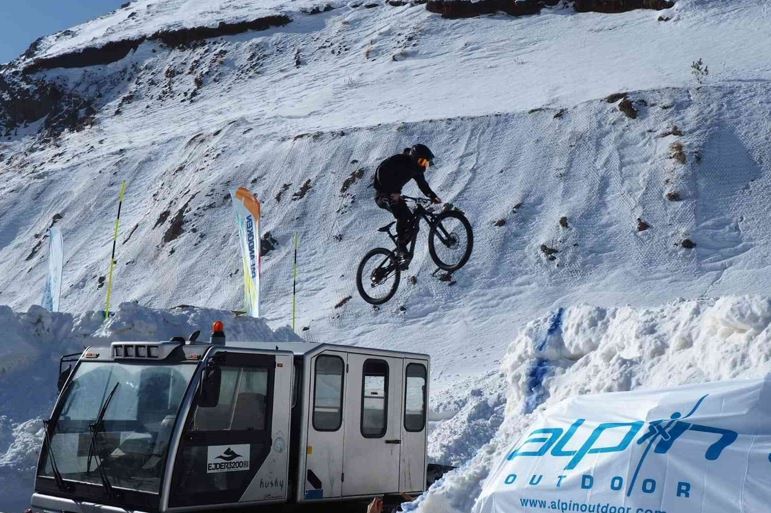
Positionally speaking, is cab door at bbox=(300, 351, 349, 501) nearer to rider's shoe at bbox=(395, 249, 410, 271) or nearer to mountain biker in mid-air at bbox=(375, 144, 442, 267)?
mountain biker in mid-air at bbox=(375, 144, 442, 267)

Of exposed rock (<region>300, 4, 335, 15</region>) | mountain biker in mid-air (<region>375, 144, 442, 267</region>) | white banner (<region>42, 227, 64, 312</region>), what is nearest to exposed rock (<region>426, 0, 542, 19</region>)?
exposed rock (<region>300, 4, 335, 15</region>)

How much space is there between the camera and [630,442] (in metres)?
5.77

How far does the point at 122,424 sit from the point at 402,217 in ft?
17.8

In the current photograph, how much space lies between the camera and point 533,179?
3297 centimetres

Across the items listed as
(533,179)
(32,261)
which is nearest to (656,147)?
(533,179)

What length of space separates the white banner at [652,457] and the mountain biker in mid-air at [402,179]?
16.6 feet

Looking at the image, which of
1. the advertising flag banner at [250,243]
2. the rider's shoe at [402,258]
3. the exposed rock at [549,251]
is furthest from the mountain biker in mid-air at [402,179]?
the exposed rock at [549,251]

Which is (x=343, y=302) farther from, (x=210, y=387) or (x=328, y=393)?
(x=210, y=387)

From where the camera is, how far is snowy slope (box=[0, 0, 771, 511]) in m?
27.9

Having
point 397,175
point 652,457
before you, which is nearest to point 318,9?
point 397,175

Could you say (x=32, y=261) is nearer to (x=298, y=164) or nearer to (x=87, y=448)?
(x=298, y=164)

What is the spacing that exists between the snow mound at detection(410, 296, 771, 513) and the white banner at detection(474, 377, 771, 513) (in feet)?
3.04

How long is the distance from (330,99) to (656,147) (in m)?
18.7

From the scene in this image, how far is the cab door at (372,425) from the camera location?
9.20 metres
